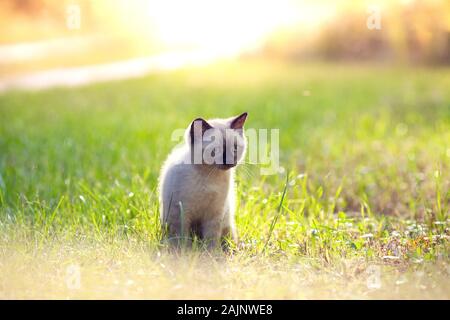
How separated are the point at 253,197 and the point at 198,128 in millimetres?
987

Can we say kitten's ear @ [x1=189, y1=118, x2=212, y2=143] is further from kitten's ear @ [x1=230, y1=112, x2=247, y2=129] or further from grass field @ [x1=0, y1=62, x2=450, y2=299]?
grass field @ [x1=0, y1=62, x2=450, y2=299]

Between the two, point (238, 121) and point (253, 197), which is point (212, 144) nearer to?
point (238, 121)

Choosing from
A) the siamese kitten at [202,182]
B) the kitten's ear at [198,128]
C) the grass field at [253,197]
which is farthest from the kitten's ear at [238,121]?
the grass field at [253,197]

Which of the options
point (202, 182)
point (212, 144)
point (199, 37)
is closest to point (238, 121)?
point (212, 144)

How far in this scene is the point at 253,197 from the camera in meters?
4.71

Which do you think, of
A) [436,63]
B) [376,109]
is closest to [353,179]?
[376,109]

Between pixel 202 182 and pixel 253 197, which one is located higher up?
pixel 202 182

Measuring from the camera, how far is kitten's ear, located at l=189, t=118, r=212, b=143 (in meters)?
3.89

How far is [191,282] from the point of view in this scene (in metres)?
3.45

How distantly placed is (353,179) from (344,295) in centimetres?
272

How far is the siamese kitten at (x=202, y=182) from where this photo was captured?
13.1 feet

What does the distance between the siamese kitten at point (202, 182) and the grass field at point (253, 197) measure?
0.18 m

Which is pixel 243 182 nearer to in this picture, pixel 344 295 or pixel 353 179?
pixel 353 179

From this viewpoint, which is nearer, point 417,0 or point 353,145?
point 353,145
